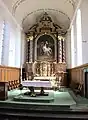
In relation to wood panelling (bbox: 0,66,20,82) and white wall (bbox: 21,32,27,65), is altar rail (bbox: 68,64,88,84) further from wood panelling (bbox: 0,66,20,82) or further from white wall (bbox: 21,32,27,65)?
white wall (bbox: 21,32,27,65)

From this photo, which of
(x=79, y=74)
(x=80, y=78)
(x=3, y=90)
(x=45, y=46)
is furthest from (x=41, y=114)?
(x=45, y=46)

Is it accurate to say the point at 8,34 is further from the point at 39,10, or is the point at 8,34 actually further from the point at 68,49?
the point at 68,49

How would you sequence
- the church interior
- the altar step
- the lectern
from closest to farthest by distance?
1. the altar step
2. the lectern
3. the church interior

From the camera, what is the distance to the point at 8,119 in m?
5.05

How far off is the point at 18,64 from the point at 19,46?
4.93 feet

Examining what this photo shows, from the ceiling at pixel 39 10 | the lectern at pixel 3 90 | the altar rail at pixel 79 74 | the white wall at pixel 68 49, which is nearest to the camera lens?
the lectern at pixel 3 90

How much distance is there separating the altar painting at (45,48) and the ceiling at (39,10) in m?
1.89

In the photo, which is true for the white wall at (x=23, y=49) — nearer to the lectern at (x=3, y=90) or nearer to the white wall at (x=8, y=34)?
the white wall at (x=8, y=34)

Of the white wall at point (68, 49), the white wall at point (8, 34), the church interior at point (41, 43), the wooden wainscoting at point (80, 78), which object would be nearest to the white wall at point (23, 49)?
the church interior at point (41, 43)

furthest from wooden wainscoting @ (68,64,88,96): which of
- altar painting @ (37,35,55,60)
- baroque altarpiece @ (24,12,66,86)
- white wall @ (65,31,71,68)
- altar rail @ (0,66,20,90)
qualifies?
altar painting @ (37,35,55,60)

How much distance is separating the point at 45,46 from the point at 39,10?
309cm

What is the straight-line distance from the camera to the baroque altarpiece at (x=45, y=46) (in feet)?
49.2

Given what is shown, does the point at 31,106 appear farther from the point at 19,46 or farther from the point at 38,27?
the point at 38,27

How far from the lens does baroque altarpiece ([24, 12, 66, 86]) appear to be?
49.2 feet
